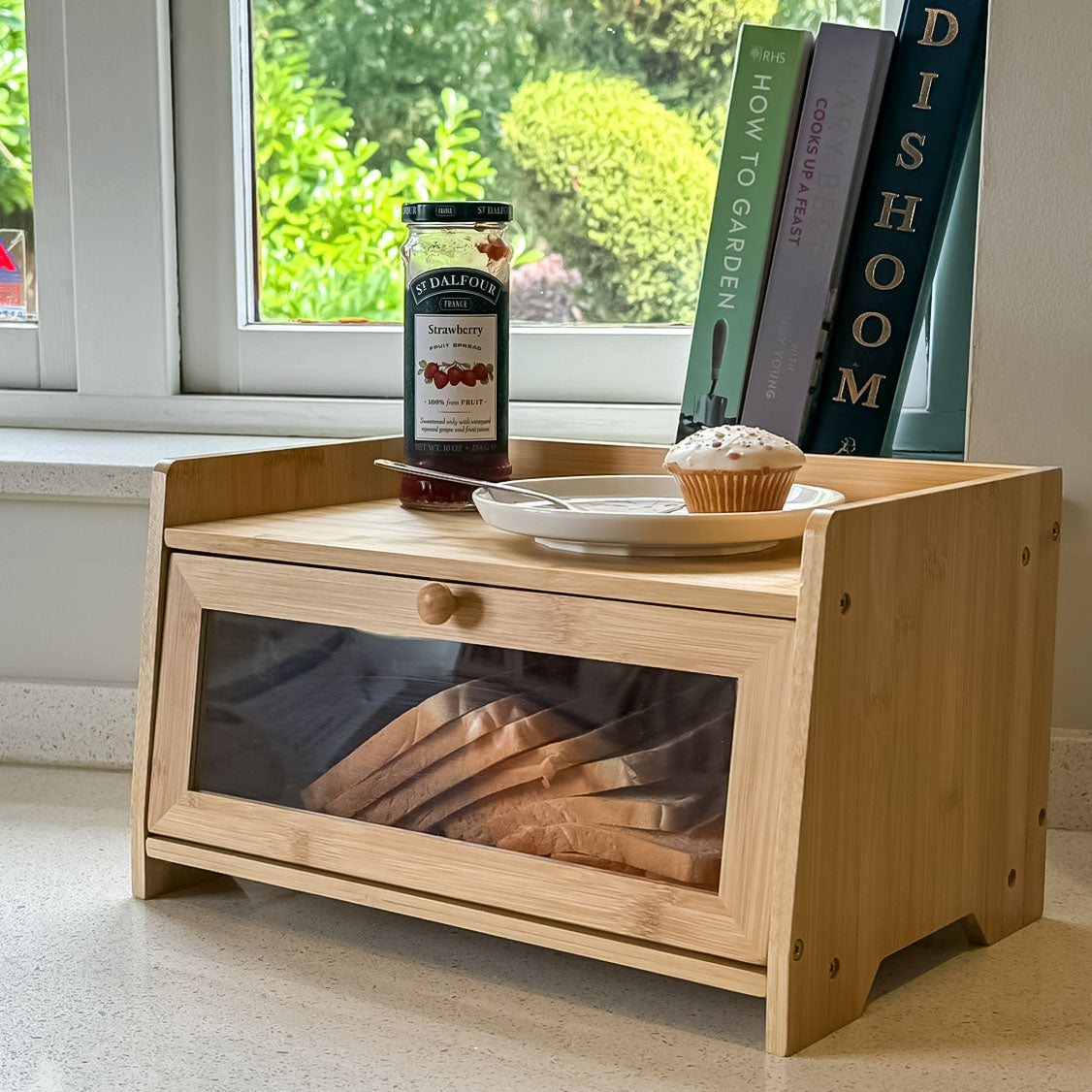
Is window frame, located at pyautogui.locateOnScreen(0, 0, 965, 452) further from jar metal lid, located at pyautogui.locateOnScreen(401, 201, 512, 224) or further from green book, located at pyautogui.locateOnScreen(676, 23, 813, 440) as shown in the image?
jar metal lid, located at pyautogui.locateOnScreen(401, 201, 512, 224)

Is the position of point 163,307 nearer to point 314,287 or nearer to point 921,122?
point 314,287

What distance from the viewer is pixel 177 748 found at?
3.40 ft

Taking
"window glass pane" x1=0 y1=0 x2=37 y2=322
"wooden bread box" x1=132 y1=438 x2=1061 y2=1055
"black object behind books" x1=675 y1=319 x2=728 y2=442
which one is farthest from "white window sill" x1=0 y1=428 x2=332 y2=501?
"black object behind books" x1=675 y1=319 x2=728 y2=442

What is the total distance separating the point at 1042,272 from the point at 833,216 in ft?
0.58

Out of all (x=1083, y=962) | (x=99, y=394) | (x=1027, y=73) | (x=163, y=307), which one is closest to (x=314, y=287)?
(x=163, y=307)

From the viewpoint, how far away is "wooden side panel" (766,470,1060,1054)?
2.60 feet

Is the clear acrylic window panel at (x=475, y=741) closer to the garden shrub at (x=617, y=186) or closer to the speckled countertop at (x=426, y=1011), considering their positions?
the speckled countertop at (x=426, y=1011)

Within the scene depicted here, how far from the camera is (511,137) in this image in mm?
1514

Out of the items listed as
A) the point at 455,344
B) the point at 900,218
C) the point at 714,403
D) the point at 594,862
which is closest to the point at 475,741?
the point at 594,862

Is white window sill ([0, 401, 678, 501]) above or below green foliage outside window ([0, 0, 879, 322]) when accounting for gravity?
below

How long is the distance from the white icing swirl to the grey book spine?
0.31 m

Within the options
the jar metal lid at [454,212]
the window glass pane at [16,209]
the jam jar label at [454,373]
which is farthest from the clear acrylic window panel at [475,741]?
the window glass pane at [16,209]

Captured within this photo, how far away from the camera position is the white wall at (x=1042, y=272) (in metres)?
1.14

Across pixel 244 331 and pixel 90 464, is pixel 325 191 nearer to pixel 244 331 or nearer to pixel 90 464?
pixel 244 331
